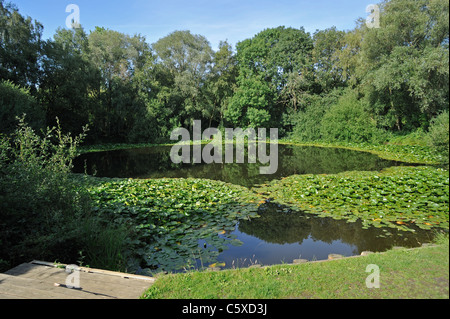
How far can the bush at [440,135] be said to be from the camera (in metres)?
1.74

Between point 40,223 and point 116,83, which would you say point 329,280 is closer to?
point 40,223

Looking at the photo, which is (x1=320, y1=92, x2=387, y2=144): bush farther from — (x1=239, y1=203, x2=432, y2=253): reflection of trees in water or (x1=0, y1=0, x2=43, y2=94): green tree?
(x1=0, y1=0, x2=43, y2=94): green tree

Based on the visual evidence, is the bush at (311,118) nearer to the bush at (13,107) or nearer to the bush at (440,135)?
the bush at (13,107)

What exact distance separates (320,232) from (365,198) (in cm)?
193

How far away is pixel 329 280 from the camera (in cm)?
232

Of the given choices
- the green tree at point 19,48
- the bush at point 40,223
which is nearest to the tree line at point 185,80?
the green tree at point 19,48

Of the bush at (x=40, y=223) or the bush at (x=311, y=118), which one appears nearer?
the bush at (x=40, y=223)

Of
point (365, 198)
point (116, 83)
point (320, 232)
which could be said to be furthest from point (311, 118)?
point (320, 232)

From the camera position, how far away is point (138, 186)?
756 cm

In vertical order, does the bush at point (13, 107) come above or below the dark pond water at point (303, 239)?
above

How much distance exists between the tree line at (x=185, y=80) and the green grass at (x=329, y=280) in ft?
49.4

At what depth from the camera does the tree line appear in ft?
59.4
